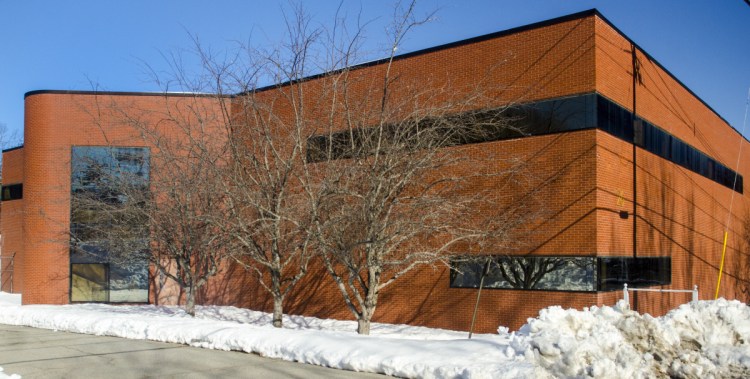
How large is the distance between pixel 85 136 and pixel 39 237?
4346mm

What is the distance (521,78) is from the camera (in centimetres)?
1933

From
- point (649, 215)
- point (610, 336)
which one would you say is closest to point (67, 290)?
point (649, 215)

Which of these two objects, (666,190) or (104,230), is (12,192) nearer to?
(104,230)

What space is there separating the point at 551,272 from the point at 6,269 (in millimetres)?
30437

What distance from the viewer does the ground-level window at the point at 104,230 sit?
23016mm

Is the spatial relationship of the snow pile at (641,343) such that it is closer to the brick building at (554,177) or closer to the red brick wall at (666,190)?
the brick building at (554,177)

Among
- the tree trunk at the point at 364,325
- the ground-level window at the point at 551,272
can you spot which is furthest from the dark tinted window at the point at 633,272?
the tree trunk at the point at 364,325

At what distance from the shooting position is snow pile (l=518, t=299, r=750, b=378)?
906 cm

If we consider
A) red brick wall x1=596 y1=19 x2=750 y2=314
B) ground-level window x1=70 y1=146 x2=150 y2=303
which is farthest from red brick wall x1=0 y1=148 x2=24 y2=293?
red brick wall x1=596 y1=19 x2=750 y2=314

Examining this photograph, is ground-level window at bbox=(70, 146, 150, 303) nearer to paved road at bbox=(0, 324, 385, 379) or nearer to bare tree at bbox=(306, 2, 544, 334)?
bare tree at bbox=(306, 2, 544, 334)

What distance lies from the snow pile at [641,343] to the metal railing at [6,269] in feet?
109

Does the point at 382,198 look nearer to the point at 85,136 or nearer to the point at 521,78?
the point at 521,78

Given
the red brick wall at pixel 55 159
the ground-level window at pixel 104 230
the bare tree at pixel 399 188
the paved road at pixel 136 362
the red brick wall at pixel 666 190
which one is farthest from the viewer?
the red brick wall at pixel 55 159

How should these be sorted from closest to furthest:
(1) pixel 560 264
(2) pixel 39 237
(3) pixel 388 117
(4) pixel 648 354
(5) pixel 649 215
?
1. (4) pixel 648 354
2. (3) pixel 388 117
3. (1) pixel 560 264
4. (5) pixel 649 215
5. (2) pixel 39 237
